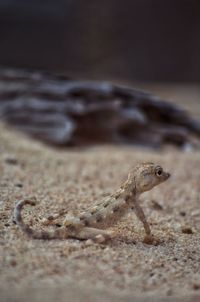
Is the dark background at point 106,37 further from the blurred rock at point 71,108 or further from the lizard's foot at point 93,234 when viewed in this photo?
the lizard's foot at point 93,234

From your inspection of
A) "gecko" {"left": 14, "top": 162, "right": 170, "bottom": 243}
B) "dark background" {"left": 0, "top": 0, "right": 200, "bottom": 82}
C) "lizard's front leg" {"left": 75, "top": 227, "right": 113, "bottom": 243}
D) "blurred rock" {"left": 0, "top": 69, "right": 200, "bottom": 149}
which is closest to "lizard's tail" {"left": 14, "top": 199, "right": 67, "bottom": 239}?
"gecko" {"left": 14, "top": 162, "right": 170, "bottom": 243}

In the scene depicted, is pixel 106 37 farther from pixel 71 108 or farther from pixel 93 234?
pixel 93 234

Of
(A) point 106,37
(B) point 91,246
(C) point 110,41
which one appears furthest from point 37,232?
(C) point 110,41

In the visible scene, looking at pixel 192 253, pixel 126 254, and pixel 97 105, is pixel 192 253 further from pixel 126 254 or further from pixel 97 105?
pixel 97 105

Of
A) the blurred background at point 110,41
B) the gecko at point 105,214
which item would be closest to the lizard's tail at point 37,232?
the gecko at point 105,214

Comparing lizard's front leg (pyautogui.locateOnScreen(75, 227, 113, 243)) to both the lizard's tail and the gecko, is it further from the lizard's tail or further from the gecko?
the lizard's tail

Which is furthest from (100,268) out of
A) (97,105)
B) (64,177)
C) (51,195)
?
(97,105)
